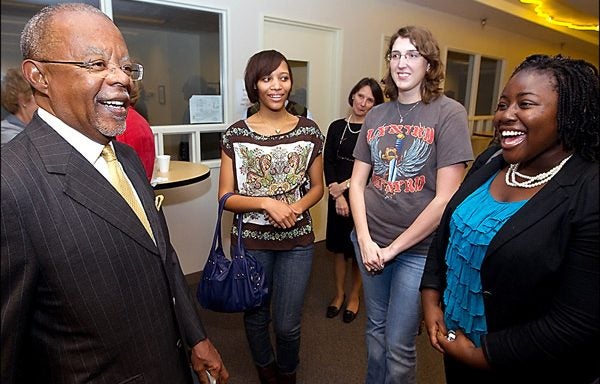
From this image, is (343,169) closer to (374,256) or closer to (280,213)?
(280,213)

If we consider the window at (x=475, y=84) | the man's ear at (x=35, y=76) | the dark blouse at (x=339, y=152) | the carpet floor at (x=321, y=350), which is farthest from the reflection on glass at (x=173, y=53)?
the window at (x=475, y=84)

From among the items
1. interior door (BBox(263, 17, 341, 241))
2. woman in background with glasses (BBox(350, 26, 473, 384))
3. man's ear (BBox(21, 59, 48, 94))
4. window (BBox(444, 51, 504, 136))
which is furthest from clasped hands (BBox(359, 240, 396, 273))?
window (BBox(444, 51, 504, 136))

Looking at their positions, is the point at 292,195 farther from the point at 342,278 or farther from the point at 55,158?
the point at 342,278

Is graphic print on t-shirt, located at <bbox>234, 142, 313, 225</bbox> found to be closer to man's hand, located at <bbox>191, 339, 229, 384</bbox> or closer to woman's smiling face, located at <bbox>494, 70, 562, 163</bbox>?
man's hand, located at <bbox>191, 339, 229, 384</bbox>

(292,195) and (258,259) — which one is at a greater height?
(292,195)

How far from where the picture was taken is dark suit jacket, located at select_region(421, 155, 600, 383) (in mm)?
760

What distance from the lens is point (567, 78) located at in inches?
33.0

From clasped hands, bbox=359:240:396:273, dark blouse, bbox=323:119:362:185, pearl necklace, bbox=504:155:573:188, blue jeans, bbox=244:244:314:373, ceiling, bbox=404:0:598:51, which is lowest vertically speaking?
blue jeans, bbox=244:244:314:373

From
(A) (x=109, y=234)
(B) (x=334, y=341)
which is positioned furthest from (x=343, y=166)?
(A) (x=109, y=234)

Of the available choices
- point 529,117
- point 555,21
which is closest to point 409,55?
point 529,117

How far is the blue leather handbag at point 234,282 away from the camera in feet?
5.23

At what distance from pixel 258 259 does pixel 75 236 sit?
99 cm

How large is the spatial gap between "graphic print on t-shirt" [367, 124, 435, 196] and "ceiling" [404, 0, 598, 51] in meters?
3.42

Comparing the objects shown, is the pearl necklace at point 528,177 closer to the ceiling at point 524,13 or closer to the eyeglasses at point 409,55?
the eyeglasses at point 409,55
